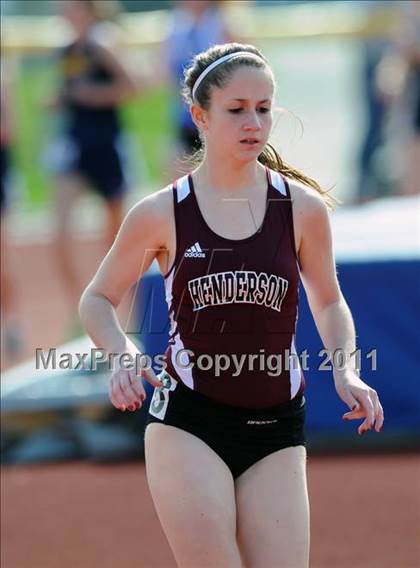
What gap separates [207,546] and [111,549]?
2.46 meters

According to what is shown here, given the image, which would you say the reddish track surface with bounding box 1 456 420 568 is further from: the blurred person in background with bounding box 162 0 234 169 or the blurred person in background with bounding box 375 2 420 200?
the blurred person in background with bounding box 375 2 420 200

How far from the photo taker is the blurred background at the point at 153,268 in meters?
Result: 5.97

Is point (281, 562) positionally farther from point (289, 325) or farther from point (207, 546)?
point (289, 325)

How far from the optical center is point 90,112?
929 cm

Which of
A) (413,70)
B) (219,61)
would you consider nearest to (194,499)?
(219,61)

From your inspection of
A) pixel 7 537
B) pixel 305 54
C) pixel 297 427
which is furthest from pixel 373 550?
pixel 305 54

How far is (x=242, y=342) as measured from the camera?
134 inches

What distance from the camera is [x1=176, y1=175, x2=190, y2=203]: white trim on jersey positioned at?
11.4 feet

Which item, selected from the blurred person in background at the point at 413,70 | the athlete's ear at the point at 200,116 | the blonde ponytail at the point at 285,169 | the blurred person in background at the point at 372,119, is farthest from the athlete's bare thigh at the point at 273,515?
the blurred person in background at the point at 372,119

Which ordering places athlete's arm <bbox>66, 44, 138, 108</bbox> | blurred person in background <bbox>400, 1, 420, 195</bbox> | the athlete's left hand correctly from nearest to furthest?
the athlete's left hand < athlete's arm <bbox>66, 44, 138, 108</bbox> < blurred person in background <bbox>400, 1, 420, 195</bbox>

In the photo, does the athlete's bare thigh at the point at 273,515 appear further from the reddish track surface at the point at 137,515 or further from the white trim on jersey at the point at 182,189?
the reddish track surface at the point at 137,515

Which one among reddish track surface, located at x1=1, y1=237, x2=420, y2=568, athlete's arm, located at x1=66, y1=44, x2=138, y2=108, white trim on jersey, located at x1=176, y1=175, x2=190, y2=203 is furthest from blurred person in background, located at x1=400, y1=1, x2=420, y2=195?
white trim on jersey, located at x1=176, y1=175, x2=190, y2=203

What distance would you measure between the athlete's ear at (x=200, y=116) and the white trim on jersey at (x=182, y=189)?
0.56ft

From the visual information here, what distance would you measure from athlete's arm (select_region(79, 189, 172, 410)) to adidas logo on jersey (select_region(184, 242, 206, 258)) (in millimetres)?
83
